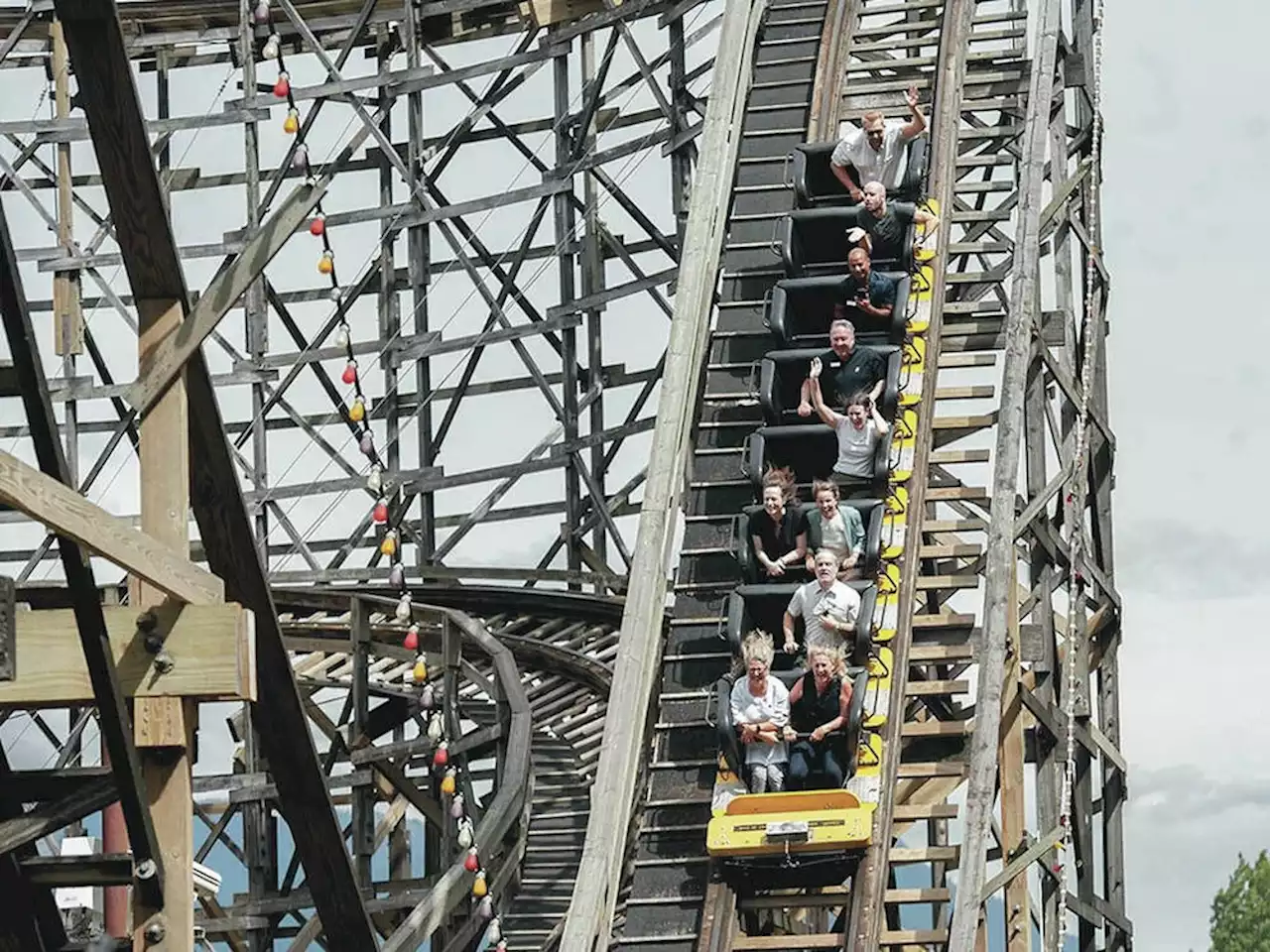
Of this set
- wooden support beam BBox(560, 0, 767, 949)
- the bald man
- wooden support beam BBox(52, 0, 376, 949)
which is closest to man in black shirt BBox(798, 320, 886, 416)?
the bald man

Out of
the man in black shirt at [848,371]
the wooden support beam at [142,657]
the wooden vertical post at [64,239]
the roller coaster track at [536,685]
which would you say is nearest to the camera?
the wooden support beam at [142,657]

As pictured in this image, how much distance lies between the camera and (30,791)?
7.17 meters

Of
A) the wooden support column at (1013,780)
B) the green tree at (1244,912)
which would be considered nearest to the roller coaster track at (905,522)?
the wooden support column at (1013,780)

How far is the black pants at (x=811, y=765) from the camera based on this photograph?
10.6 metres

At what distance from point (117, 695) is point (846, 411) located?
18.9 feet

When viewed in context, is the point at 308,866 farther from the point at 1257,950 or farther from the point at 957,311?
the point at 1257,950

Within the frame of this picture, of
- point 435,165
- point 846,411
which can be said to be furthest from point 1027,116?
point 435,165

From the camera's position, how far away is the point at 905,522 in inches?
455

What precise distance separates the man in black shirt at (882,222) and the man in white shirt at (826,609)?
6.78 ft

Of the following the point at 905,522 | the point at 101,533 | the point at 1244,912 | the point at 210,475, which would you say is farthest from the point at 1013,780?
the point at 1244,912

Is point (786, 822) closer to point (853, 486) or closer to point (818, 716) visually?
point (818, 716)

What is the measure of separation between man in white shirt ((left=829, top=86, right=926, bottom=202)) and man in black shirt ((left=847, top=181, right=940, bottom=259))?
21 centimetres

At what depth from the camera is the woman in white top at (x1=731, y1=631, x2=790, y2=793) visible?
10570 mm

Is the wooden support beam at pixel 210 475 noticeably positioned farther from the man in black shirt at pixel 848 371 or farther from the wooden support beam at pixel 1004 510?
the man in black shirt at pixel 848 371
